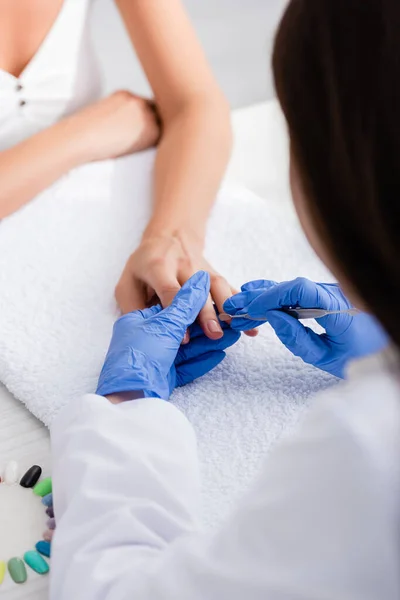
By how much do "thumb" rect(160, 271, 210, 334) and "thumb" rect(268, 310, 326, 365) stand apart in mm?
97

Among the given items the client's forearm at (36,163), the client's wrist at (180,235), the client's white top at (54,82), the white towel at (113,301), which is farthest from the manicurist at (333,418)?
the client's white top at (54,82)

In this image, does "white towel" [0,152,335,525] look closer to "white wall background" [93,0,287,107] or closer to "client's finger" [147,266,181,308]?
"client's finger" [147,266,181,308]

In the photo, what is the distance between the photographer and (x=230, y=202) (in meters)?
1.19

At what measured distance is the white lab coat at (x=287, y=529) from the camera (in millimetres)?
423

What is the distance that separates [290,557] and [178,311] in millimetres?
471

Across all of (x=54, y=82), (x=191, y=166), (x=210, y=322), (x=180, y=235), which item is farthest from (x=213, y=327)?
(x=54, y=82)

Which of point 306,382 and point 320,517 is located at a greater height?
point 320,517

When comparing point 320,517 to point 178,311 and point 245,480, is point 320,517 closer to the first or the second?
→ point 245,480

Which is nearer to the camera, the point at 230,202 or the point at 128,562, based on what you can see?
the point at 128,562

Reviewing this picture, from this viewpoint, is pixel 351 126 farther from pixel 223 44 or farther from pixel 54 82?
pixel 223 44

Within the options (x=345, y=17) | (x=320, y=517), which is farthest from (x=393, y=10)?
(x=320, y=517)

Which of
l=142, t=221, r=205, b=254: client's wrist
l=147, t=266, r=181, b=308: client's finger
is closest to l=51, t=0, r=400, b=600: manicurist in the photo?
l=147, t=266, r=181, b=308: client's finger

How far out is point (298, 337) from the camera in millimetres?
847

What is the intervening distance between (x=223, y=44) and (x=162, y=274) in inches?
80.5
